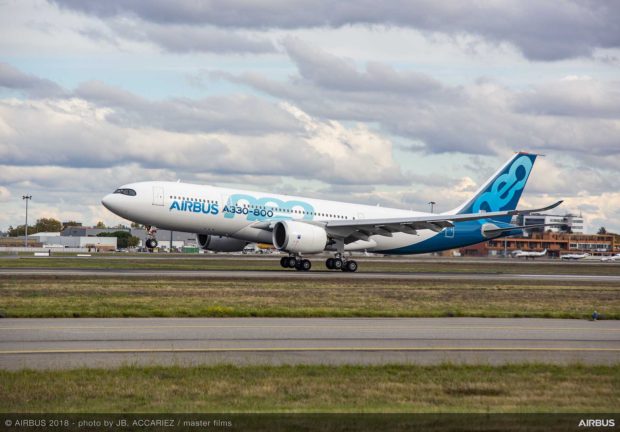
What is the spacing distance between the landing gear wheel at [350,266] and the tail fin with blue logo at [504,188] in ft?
38.5

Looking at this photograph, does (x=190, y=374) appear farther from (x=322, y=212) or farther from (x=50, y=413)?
(x=322, y=212)

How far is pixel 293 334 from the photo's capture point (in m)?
18.8

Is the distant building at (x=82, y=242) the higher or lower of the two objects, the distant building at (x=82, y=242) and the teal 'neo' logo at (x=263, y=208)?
the lower

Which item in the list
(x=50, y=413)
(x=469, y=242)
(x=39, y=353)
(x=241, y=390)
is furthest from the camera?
(x=469, y=242)

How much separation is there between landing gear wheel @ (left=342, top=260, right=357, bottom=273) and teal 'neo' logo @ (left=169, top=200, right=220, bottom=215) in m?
9.17

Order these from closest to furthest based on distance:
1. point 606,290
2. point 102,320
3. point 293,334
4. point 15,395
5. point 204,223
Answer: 1. point 15,395
2. point 293,334
3. point 102,320
4. point 606,290
5. point 204,223

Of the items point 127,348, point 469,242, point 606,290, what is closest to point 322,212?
point 469,242

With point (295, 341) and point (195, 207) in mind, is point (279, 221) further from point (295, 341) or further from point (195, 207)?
point (295, 341)

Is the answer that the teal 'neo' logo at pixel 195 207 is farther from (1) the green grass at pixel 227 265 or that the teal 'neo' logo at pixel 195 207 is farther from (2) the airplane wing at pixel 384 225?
(2) the airplane wing at pixel 384 225

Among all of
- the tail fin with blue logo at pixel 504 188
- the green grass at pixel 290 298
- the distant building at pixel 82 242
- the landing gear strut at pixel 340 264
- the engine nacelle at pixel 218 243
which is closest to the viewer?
the green grass at pixel 290 298

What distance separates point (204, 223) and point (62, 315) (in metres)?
26.6

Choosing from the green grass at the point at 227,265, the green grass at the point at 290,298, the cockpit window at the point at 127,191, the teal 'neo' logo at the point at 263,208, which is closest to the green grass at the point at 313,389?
the green grass at the point at 290,298

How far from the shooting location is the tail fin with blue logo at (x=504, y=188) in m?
60.0

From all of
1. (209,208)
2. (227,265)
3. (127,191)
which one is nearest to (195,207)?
(209,208)
